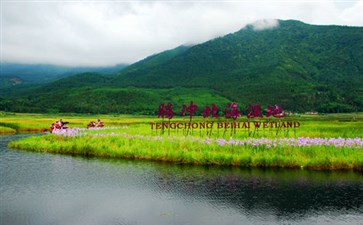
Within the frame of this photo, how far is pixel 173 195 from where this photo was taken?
17594mm

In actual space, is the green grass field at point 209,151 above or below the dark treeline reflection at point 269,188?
above

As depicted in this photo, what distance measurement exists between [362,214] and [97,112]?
15186 centimetres

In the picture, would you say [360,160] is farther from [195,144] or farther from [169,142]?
[169,142]

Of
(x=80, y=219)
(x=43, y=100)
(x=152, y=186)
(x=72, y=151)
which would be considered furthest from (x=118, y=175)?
(x=43, y=100)

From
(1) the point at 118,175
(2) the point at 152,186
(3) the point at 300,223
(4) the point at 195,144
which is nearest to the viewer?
(3) the point at 300,223

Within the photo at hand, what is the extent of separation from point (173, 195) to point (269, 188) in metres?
5.32

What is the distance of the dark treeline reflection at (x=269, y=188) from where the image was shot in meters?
15.9

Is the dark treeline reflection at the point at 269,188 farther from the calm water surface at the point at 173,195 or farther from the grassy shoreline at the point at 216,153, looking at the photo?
the grassy shoreline at the point at 216,153

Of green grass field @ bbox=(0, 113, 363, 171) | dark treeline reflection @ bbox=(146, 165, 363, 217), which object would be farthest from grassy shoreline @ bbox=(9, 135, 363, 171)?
dark treeline reflection @ bbox=(146, 165, 363, 217)

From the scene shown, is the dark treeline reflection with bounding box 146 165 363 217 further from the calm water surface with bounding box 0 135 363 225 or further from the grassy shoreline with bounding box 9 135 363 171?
the grassy shoreline with bounding box 9 135 363 171

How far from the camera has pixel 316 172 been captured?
2303 cm

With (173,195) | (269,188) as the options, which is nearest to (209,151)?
(269,188)

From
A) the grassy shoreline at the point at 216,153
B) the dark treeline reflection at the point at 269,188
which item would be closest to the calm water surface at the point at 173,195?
the dark treeline reflection at the point at 269,188

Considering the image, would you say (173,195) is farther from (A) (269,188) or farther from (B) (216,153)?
(B) (216,153)
